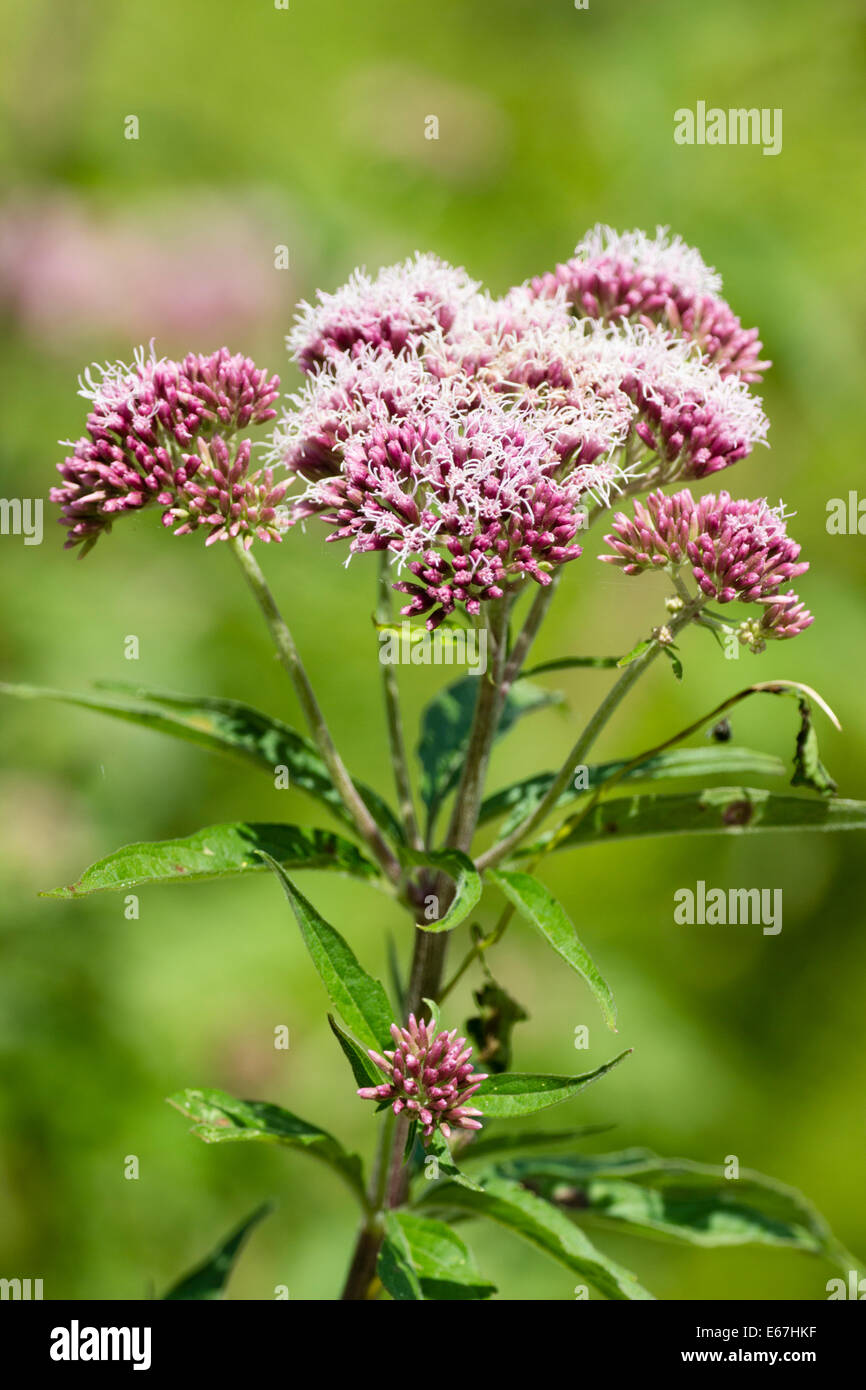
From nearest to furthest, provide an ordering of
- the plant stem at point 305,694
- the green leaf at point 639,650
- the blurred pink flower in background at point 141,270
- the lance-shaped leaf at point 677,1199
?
the green leaf at point 639,650, the plant stem at point 305,694, the lance-shaped leaf at point 677,1199, the blurred pink flower in background at point 141,270

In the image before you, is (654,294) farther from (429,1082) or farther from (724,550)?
(429,1082)

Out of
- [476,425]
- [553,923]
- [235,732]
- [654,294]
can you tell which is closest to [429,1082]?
[553,923]

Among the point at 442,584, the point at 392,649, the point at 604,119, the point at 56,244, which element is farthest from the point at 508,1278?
the point at 604,119

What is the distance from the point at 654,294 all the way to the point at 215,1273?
7.37 ft

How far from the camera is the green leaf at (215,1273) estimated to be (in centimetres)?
253

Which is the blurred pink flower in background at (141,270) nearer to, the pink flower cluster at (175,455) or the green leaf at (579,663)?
the pink flower cluster at (175,455)

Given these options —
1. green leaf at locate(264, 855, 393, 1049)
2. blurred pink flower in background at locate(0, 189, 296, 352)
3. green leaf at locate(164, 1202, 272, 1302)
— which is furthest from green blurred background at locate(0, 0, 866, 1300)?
green leaf at locate(264, 855, 393, 1049)

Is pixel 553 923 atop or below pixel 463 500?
below

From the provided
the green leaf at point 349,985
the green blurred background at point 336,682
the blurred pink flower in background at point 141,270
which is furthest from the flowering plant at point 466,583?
the blurred pink flower in background at point 141,270

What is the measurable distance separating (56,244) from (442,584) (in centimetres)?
461

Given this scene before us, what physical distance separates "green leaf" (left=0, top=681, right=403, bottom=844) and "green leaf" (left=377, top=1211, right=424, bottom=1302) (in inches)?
27.3

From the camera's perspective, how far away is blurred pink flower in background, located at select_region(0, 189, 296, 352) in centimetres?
557

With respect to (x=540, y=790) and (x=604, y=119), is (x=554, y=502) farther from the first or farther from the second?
(x=604, y=119)

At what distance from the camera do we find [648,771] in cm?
233
